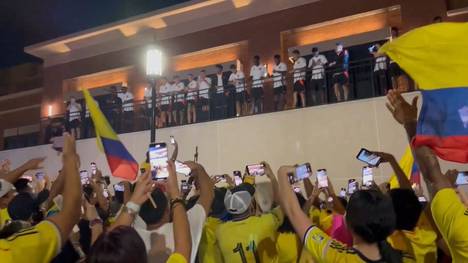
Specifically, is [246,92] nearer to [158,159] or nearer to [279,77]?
[279,77]

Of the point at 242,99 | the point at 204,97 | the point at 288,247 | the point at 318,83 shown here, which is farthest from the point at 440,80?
the point at 204,97

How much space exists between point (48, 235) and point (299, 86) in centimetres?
992

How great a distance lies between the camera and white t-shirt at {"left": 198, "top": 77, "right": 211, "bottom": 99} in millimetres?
12942

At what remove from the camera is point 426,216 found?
311 centimetres

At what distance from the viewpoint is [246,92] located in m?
12.4

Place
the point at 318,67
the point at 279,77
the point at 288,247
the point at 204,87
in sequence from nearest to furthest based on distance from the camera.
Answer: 1. the point at 288,247
2. the point at 318,67
3. the point at 279,77
4. the point at 204,87

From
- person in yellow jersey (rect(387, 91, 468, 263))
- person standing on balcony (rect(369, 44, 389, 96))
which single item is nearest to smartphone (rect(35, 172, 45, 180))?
person in yellow jersey (rect(387, 91, 468, 263))

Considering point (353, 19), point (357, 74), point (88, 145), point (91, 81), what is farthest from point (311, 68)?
point (91, 81)

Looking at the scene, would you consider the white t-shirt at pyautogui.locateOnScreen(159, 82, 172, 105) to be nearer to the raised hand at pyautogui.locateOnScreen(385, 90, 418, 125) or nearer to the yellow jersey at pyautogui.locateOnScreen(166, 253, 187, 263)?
the raised hand at pyautogui.locateOnScreen(385, 90, 418, 125)

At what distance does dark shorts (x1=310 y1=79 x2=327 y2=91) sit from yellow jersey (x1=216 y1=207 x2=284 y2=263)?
8.10m

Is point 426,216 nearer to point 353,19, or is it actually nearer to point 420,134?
point 420,134

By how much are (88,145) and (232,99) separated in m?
4.61

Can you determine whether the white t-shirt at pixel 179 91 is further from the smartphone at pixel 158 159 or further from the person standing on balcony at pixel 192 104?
the smartphone at pixel 158 159

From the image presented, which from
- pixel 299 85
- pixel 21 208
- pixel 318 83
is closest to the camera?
pixel 21 208
